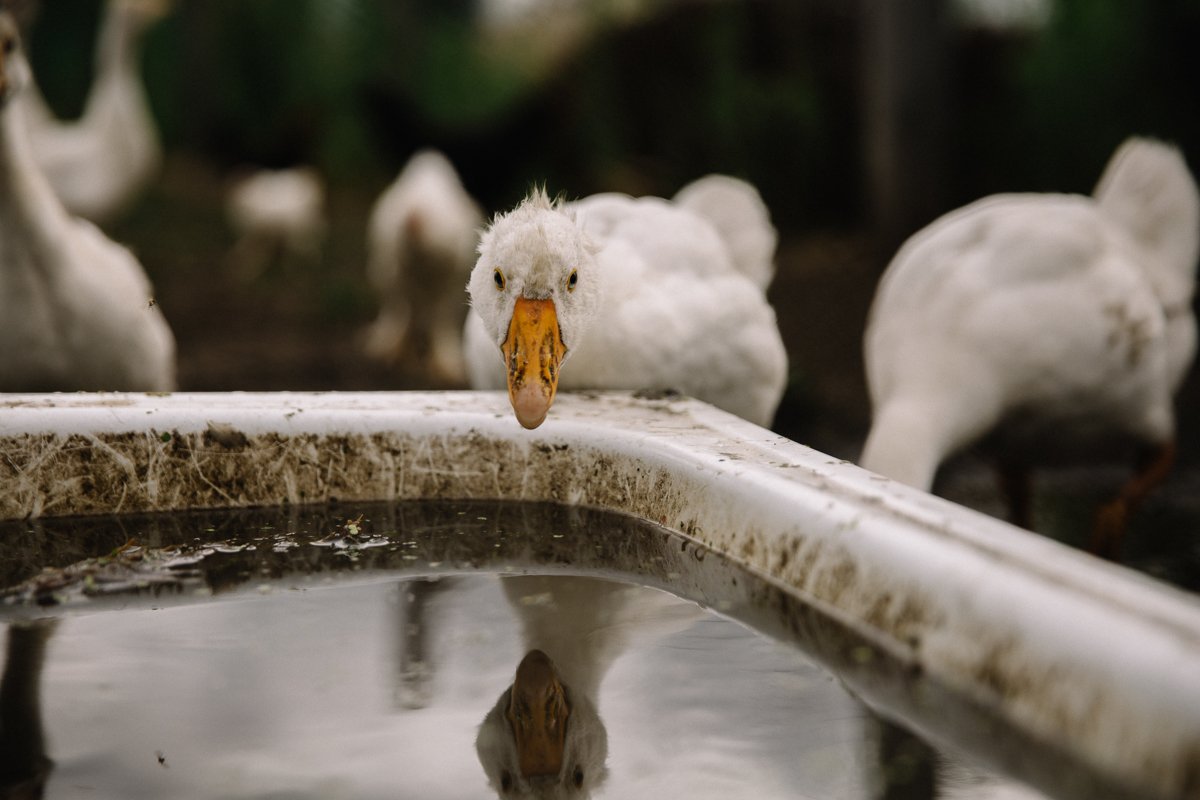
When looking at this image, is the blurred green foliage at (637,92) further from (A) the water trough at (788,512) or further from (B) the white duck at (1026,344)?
(A) the water trough at (788,512)

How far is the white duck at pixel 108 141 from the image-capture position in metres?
6.85

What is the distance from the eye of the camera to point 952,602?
1.43 meters

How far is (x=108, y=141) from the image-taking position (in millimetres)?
6949

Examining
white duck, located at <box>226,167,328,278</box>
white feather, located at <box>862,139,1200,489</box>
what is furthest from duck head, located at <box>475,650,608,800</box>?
white duck, located at <box>226,167,328,278</box>

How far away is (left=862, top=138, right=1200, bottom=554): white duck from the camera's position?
3172 millimetres

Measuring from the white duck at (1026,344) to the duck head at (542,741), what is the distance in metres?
1.52

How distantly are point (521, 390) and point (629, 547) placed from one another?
37 cm

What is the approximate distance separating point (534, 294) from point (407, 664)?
96 centimetres

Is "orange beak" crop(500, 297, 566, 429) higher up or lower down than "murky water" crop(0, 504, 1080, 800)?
higher up

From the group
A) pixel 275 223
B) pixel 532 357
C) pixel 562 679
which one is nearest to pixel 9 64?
pixel 532 357

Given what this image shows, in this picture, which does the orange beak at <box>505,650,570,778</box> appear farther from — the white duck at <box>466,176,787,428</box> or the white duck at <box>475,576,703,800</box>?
the white duck at <box>466,176,787,428</box>

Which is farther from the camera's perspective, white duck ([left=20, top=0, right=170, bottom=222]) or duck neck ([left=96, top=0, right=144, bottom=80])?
duck neck ([left=96, top=0, right=144, bottom=80])

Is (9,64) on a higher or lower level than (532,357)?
higher

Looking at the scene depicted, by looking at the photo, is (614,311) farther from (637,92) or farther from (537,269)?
(637,92)
